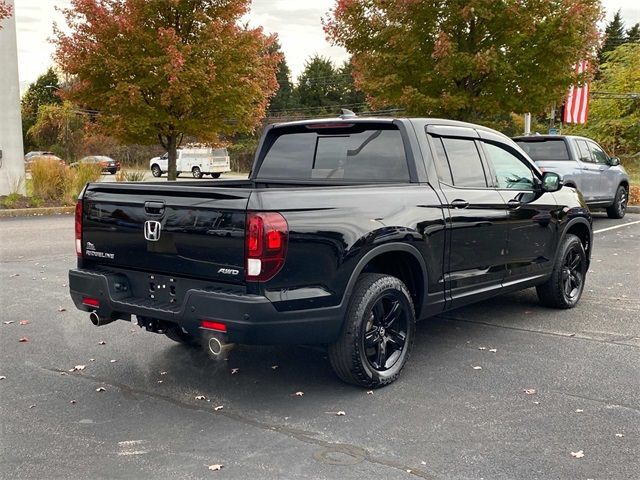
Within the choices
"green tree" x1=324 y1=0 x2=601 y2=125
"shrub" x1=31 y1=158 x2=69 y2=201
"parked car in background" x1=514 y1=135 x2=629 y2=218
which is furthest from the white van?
"parked car in background" x1=514 y1=135 x2=629 y2=218

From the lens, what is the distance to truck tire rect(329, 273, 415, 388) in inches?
164

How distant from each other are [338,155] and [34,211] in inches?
494

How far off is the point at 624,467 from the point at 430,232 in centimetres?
198

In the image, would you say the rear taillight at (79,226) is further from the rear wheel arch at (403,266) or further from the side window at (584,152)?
the side window at (584,152)

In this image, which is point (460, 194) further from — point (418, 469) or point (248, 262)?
point (418, 469)

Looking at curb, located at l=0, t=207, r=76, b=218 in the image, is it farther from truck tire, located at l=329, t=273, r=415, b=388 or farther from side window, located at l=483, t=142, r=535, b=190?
truck tire, located at l=329, t=273, r=415, b=388

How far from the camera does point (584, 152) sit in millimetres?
13703

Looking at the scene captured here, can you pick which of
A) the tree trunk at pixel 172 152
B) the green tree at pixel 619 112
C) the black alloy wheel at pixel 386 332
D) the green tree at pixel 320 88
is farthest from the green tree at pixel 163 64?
the green tree at pixel 320 88

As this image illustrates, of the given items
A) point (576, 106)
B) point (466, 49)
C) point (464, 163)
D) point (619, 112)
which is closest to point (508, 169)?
point (464, 163)

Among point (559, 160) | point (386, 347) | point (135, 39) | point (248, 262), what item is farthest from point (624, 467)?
point (135, 39)

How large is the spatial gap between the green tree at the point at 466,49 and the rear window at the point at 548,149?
2.25 metres

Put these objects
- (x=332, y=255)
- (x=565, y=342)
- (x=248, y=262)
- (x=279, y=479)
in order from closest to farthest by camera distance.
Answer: (x=279, y=479) < (x=248, y=262) < (x=332, y=255) < (x=565, y=342)

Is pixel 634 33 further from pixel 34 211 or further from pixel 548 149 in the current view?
pixel 34 211

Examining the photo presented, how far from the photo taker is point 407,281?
4.80 m
